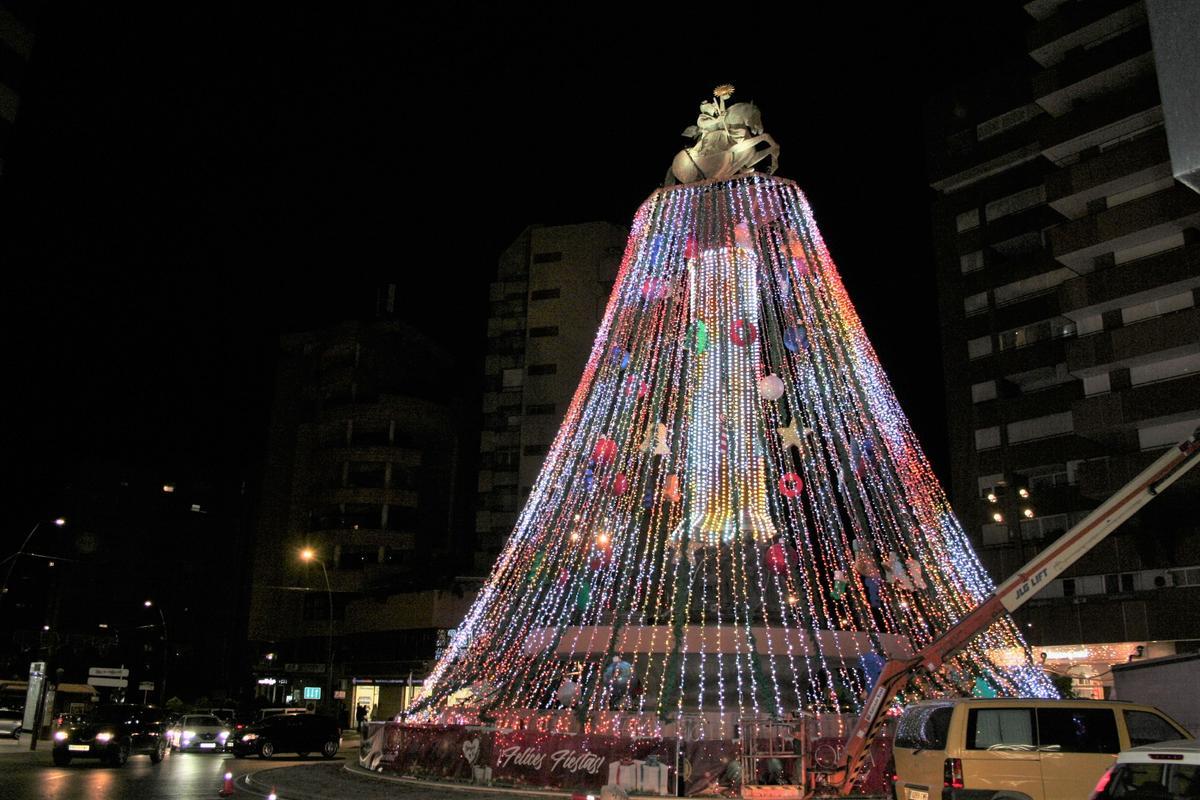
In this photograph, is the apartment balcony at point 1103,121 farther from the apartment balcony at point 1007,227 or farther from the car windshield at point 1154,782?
the car windshield at point 1154,782

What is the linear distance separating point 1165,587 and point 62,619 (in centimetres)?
7408

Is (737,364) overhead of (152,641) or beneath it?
overhead

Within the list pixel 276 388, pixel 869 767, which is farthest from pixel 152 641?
pixel 869 767

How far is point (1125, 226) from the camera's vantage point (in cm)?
3916

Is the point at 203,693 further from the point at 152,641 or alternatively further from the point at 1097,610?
the point at 1097,610

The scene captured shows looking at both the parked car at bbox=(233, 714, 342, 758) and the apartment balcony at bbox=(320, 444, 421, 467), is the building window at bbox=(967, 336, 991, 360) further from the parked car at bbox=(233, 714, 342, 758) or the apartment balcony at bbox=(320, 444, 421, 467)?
the apartment balcony at bbox=(320, 444, 421, 467)

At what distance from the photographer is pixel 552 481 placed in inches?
974

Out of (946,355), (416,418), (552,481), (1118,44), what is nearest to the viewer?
(552,481)

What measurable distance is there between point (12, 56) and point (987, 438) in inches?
1716

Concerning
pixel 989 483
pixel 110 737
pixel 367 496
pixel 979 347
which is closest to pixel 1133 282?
pixel 979 347

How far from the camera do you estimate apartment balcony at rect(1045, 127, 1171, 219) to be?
38875 mm

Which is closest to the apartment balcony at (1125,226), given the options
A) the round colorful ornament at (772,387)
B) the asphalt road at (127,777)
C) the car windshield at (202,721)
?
the round colorful ornament at (772,387)

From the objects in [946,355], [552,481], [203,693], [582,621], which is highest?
[946,355]

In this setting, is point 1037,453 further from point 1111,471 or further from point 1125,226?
point 1125,226
